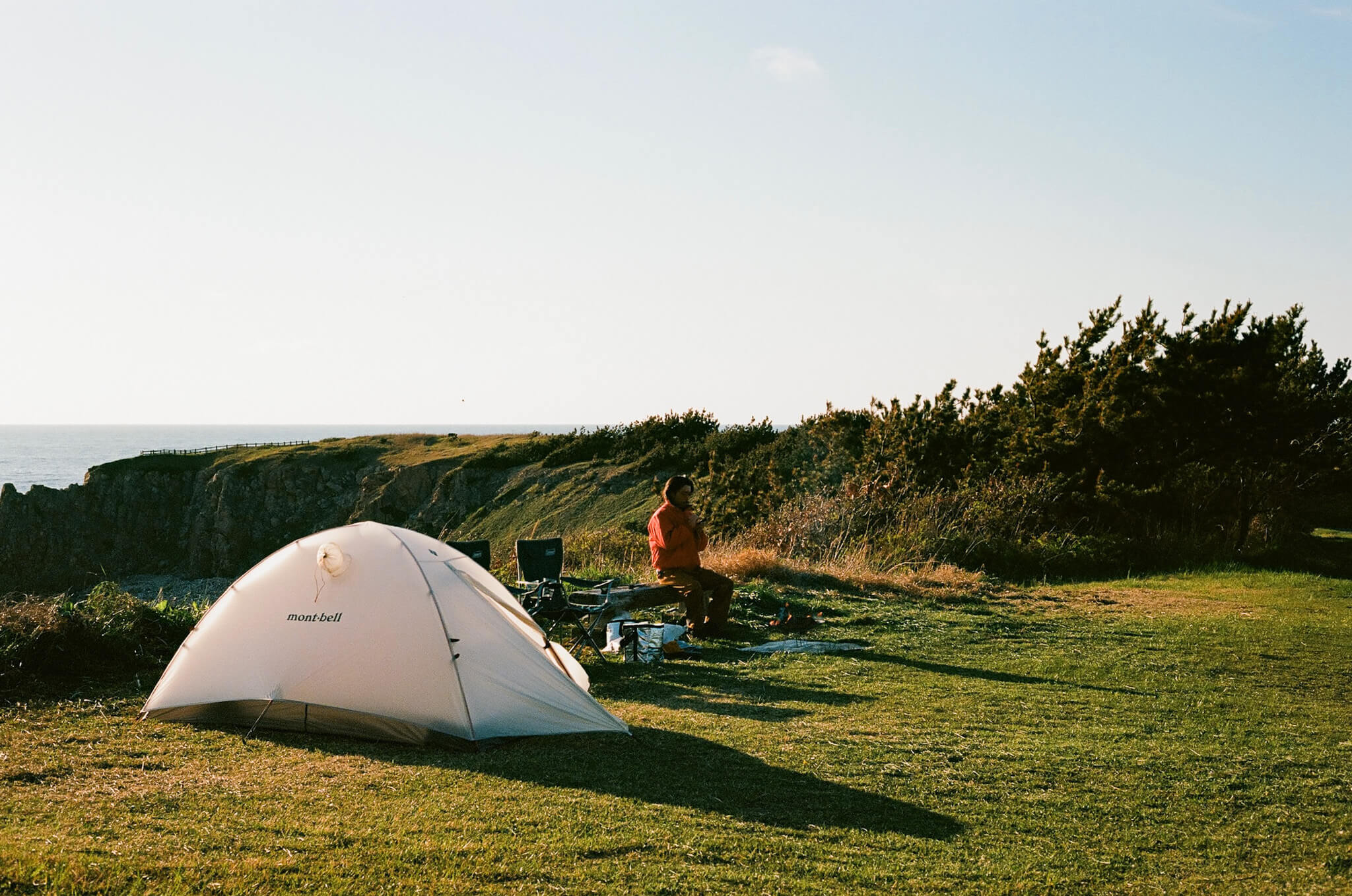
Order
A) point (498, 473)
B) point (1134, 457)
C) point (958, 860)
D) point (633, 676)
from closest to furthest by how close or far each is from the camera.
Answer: point (958, 860), point (633, 676), point (1134, 457), point (498, 473)

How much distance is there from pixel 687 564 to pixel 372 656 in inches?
183

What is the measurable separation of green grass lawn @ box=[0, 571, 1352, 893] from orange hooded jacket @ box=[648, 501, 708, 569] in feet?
6.04

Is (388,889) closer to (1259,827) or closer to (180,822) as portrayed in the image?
(180,822)

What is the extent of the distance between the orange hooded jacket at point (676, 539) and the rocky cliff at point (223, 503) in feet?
125

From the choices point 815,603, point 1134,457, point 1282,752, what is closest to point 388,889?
point 1282,752

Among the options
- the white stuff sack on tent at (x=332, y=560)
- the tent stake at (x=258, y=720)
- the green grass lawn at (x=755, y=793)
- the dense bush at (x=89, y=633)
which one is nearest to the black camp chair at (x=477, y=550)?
the green grass lawn at (x=755, y=793)

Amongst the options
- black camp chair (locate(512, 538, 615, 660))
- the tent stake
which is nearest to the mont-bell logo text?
the tent stake

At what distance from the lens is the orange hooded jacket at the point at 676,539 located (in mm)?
10906

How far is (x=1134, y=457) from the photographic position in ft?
65.8

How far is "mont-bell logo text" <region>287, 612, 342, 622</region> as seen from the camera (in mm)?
7062

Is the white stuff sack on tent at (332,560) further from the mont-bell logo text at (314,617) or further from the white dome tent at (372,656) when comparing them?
the mont-bell logo text at (314,617)

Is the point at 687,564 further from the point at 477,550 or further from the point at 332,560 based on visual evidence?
the point at 332,560

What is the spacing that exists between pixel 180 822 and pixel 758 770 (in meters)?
3.03

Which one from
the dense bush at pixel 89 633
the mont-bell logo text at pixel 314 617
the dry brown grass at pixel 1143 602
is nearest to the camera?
the mont-bell logo text at pixel 314 617
